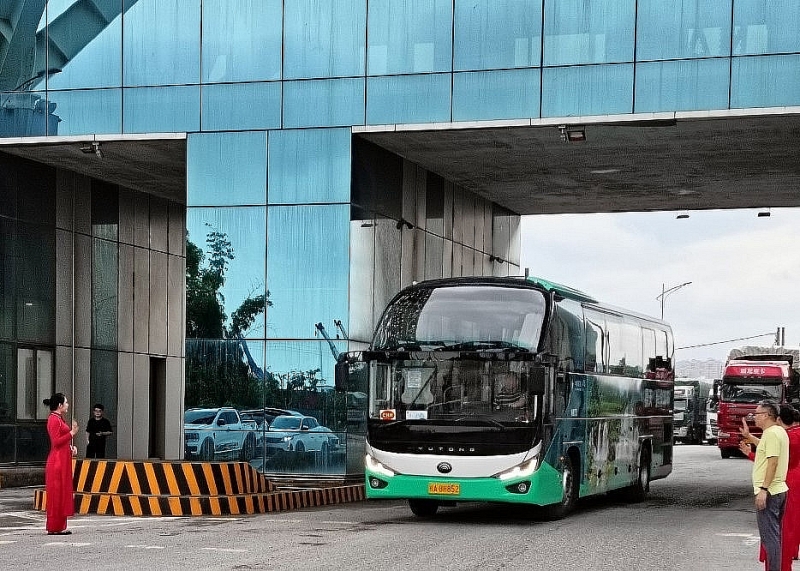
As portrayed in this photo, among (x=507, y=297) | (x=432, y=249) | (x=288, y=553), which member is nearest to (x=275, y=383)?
(x=432, y=249)

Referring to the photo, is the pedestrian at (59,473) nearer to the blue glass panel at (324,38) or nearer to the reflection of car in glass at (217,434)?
the reflection of car in glass at (217,434)

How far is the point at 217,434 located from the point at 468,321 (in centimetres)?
966

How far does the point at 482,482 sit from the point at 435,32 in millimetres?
11229

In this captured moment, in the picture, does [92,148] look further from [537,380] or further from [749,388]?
[749,388]

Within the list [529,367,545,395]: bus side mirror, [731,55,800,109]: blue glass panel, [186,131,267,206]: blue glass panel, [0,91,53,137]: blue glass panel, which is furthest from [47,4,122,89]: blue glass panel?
[529,367,545,395]: bus side mirror

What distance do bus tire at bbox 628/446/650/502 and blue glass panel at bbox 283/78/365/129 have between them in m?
8.43

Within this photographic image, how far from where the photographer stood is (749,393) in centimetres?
4194

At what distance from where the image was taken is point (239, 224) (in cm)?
2652

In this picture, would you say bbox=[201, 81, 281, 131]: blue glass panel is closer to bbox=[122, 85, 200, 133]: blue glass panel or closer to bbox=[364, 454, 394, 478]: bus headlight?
bbox=[122, 85, 200, 133]: blue glass panel

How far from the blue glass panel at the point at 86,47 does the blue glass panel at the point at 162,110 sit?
2.26 feet

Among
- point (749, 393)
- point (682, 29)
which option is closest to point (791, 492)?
point (682, 29)

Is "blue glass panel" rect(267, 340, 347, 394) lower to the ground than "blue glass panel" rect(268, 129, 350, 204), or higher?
lower

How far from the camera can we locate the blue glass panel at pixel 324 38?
2606cm

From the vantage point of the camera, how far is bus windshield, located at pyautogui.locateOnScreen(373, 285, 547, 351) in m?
18.0
